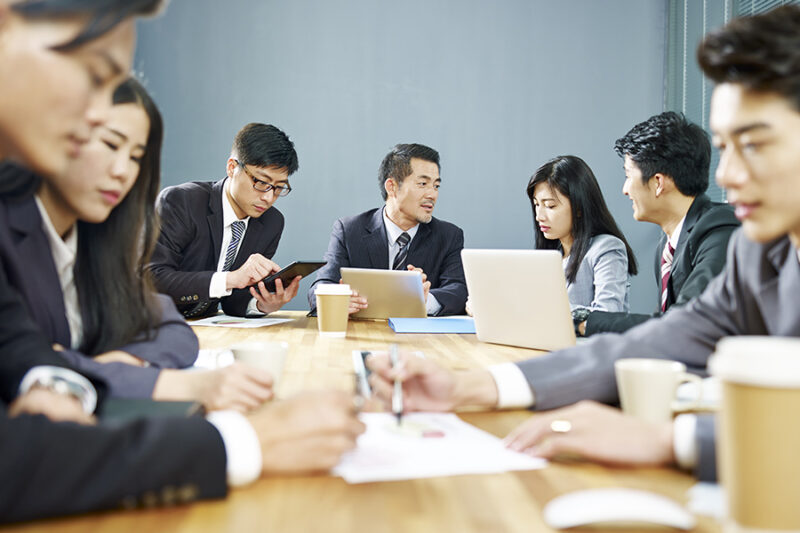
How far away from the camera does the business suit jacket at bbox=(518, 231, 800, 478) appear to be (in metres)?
1.00

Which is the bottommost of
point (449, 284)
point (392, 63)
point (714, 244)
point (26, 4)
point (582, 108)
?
point (449, 284)

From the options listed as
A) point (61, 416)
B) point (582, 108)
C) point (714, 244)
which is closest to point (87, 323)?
point (61, 416)

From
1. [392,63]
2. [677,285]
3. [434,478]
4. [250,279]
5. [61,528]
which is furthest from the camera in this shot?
[392,63]

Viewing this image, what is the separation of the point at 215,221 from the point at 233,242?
165 mm

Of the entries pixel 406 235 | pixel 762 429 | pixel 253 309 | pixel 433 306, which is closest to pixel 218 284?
pixel 253 309

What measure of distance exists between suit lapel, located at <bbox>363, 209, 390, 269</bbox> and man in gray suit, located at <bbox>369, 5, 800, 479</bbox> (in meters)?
2.34

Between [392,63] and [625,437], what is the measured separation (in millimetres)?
3968

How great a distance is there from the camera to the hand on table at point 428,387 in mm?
990

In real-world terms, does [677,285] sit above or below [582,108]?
below

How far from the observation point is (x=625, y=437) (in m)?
0.77

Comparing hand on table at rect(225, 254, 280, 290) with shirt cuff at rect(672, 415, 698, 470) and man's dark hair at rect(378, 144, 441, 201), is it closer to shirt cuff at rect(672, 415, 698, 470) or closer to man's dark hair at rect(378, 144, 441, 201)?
man's dark hair at rect(378, 144, 441, 201)

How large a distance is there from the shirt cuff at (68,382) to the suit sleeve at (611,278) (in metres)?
2.07

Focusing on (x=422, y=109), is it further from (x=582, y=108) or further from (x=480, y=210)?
(x=582, y=108)

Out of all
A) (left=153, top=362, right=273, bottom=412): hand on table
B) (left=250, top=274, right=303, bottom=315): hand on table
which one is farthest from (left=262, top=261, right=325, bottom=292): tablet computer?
(left=153, top=362, right=273, bottom=412): hand on table
